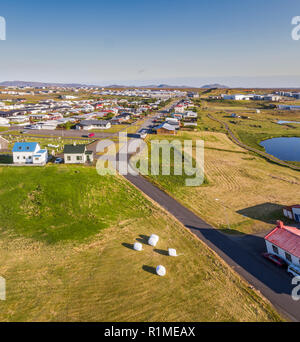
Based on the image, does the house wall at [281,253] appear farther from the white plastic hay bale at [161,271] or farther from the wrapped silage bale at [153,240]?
the wrapped silage bale at [153,240]

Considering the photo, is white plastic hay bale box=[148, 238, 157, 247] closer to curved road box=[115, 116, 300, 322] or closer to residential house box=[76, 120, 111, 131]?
curved road box=[115, 116, 300, 322]

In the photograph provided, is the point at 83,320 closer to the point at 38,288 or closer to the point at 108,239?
the point at 38,288

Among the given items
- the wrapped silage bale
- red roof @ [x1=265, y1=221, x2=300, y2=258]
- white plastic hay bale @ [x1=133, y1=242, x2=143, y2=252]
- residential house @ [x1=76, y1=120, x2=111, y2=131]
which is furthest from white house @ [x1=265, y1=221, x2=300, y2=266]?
residential house @ [x1=76, y1=120, x2=111, y2=131]

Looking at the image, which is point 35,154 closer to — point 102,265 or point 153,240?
point 102,265

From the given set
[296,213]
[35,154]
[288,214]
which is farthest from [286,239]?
[35,154]

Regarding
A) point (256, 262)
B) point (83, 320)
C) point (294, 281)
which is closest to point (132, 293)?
point (83, 320)

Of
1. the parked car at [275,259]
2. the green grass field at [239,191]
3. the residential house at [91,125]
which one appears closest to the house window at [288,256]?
the parked car at [275,259]
